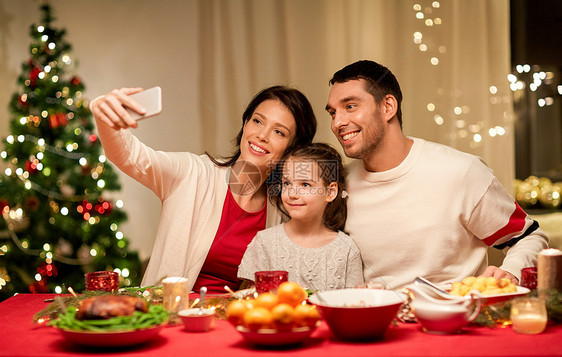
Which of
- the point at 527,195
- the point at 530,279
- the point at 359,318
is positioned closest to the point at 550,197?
the point at 527,195

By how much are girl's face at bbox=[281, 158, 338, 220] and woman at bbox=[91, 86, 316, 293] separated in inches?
Result: 6.8

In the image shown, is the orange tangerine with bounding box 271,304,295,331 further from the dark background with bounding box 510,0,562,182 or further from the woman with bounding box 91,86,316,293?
the dark background with bounding box 510,0,562,182

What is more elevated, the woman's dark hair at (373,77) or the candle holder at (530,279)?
the woman's dark hair at (373,77)

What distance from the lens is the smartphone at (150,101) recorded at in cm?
146

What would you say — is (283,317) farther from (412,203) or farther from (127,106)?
(412,203)

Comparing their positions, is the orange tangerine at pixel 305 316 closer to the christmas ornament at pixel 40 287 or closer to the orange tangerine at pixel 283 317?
the orange tangerine at pixel 283 317

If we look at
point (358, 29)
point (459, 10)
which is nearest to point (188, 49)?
point (358, 29)

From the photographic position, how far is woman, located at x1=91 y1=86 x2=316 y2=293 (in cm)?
232

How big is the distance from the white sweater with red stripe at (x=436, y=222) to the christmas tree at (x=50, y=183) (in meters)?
2.33

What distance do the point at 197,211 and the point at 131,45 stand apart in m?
2.56

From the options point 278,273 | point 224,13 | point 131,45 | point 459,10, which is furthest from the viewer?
point 131,45

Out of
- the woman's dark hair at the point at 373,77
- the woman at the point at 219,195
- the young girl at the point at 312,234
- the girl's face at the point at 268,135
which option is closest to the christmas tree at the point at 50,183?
the woman at the point at 219,195

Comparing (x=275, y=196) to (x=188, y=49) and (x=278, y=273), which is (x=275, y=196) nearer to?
(x=278, y=273)

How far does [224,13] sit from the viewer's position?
4215 millimetres
